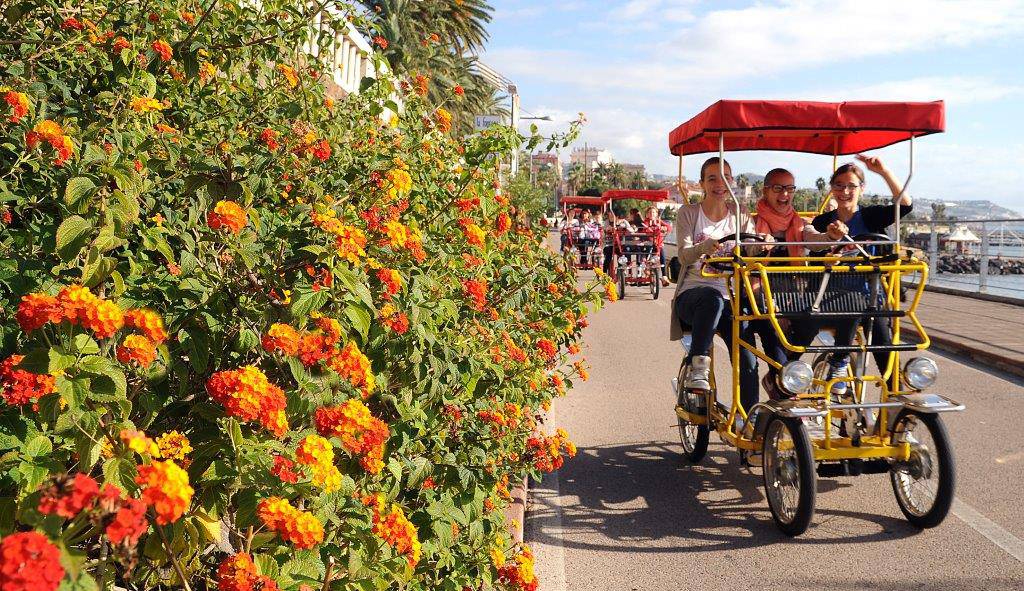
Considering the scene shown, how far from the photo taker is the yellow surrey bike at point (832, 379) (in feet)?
14.9

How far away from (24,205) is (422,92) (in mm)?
2735

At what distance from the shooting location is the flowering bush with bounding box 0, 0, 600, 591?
193cm

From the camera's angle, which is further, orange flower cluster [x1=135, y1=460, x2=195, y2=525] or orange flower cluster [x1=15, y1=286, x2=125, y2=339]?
orange flower cluster [x1=15, y1=286, x2=125, y2=339]

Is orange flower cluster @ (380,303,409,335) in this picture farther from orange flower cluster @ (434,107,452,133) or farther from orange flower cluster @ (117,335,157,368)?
orange flower cluster @ (434,107,452,133)

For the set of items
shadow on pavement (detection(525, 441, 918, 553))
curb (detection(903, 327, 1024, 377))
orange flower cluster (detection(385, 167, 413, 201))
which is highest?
orange flower cluster (detection(385, 167, 413, 201))

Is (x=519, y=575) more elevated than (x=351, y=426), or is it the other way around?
(x=351, y=426)

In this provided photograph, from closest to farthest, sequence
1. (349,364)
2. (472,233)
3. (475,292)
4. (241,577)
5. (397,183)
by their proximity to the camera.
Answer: (241,577) → (349,364) → (397,183) → (475,292) → (472,233)

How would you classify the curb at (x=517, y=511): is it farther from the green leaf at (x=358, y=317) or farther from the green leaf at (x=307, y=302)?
the green leaf at (x=307, y=302)

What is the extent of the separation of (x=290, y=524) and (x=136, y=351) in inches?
19.7

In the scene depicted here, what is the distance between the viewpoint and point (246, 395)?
2020mm

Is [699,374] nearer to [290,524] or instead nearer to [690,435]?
[690,435]

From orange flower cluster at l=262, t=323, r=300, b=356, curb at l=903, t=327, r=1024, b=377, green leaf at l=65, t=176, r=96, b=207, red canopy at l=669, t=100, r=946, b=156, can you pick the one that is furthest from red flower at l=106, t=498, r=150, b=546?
curb at l=903, t=327, r=1024, b=377

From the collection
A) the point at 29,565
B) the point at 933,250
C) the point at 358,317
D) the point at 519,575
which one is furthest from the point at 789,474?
the point at 933,250

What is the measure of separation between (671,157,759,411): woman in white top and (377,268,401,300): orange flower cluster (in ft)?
9.18
